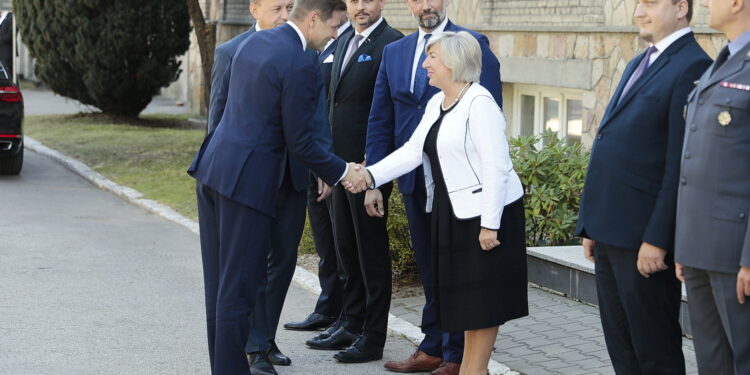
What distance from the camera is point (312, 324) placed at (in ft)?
23.4

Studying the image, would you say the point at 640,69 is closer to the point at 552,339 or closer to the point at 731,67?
the point at 731,67

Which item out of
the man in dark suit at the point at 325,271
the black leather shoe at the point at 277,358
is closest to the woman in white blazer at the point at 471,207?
the black leather shoe at the point at 277,358

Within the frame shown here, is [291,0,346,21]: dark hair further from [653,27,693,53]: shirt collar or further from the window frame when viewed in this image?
the window frame

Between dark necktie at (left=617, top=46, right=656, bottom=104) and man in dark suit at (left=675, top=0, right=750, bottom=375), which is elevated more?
dark necktie at (left=617, top=46, right=656, bottom=104)

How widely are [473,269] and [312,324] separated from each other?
205 centimetres

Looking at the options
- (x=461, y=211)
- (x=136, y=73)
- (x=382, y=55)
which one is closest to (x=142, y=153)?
(x=136, y=73)

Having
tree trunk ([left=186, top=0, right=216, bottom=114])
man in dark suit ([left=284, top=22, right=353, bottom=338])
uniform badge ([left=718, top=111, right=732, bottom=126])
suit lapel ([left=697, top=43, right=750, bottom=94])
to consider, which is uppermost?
tree trunk ([left=186, top=0, right=216, bottom=114])

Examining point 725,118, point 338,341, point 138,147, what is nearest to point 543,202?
point 338,341

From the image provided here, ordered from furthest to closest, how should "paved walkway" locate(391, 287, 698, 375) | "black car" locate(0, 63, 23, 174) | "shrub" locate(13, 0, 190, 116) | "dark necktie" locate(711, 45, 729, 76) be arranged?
"shrub" locate(13, 0, 190, 116), "black car" locate(0, 63, 23, 174), "paved walkway" locate(391, 287, 698, 375), "dark necktie" locate(711, 45, 729, 76)

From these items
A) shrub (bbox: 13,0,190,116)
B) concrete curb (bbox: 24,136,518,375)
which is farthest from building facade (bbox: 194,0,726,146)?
shrub (bbox: 13,0,190,116)

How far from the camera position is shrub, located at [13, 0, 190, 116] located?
2122 centimetres

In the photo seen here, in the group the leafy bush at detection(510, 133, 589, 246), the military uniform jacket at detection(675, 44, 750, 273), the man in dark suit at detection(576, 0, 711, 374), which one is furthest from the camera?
the leafy bush at detection(510, 133, 589, 246)

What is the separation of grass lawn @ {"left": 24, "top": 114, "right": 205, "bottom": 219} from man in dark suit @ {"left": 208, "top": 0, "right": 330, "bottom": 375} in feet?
18.4

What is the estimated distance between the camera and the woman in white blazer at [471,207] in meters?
5.28
